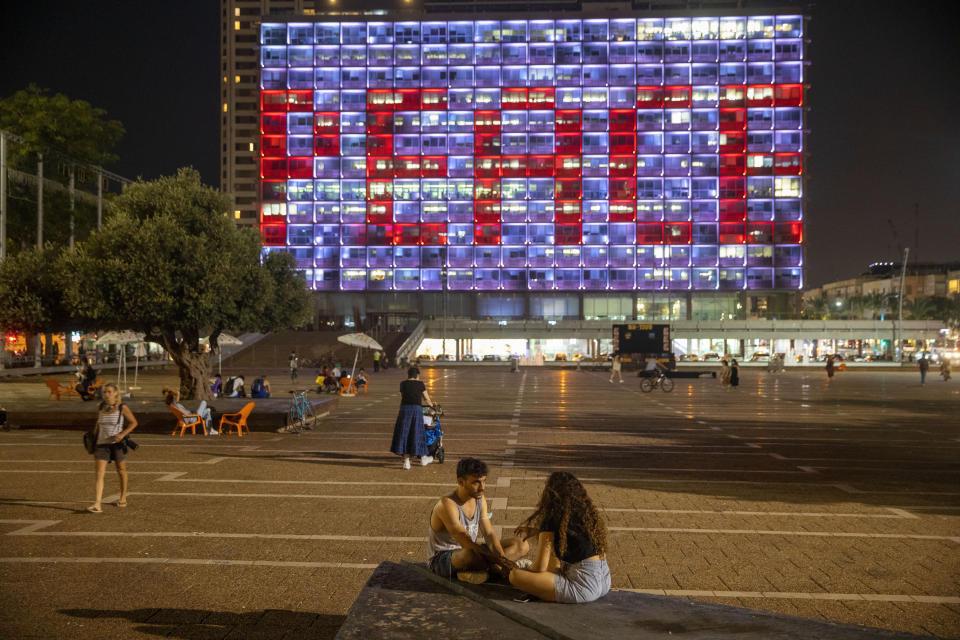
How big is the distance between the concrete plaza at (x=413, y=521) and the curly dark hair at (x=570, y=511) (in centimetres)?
112

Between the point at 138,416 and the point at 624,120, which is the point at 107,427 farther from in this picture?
the point at 624,120

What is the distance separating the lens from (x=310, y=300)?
2834cm

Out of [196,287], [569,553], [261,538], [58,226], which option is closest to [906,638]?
[569,553]

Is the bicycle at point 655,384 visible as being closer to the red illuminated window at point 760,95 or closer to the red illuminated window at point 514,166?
the red illuminated window at point 514,166

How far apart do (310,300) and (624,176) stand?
81.7 meters

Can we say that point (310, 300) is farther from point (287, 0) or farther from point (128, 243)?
point (287, 0)

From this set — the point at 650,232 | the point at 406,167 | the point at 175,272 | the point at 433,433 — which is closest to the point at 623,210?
the point at 650,232

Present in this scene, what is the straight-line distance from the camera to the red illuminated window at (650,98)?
104125mm

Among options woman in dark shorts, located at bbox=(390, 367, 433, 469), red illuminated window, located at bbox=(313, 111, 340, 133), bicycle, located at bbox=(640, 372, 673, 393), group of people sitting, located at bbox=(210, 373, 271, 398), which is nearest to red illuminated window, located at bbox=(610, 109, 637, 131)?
red illuminated window, located at bbox=(313, 111, 340, 133)

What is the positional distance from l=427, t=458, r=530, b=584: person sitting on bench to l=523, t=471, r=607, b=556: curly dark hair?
1.55ft

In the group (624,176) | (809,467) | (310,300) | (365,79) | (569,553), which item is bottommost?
(809,467)

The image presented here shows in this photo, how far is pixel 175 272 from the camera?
22047 mm

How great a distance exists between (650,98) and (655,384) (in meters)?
75.1

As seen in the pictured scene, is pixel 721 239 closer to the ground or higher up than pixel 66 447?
higher up
